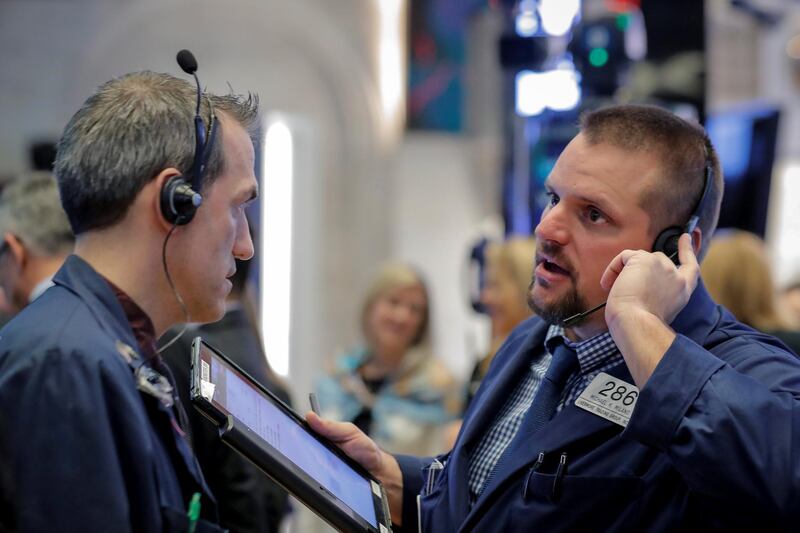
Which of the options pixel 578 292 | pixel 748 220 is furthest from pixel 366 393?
pixel 578 292

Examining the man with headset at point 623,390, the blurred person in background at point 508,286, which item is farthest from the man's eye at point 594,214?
the blurred person in background at point 508,286

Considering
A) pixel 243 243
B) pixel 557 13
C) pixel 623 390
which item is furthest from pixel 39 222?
pixel 557 13

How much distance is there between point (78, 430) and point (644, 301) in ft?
3.12

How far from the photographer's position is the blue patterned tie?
1.96 m

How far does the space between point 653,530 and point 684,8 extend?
419 centimetres

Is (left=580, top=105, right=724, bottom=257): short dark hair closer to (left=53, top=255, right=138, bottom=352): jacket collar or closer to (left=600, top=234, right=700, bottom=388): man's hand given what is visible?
(left=600, top=234, right=700, bottom=388): man's hand

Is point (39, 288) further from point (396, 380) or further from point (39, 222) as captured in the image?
point (396, 380)

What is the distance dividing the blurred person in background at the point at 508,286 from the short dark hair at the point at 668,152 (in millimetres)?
2141

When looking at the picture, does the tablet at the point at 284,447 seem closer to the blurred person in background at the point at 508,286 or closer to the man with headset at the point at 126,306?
the man with headset at the point at 126,306

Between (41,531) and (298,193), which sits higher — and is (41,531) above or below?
above

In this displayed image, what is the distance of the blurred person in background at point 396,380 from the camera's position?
4805 millimetres

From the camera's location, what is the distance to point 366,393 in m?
5.02

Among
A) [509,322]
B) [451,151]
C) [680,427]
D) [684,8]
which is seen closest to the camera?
[680,427]

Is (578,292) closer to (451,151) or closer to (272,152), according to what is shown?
(272,152)
